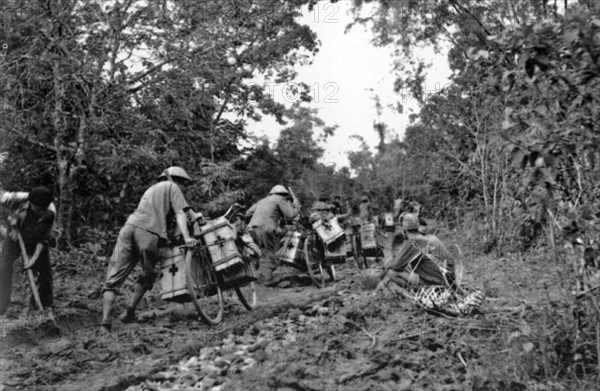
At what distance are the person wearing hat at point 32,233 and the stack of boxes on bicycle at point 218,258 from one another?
127cm

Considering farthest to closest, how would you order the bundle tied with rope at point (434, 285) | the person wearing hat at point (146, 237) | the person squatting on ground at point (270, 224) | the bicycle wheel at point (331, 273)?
1. the bicycle wheel at point (331, 273)
2. the person squatting on ground at point (270, 224)
3. the person wearing hat at point (146, 237)
4. the bundle tied with rope at point (434, 285)

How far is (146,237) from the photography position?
6.61 metres

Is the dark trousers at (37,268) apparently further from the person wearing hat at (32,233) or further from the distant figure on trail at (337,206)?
the distant figure on trail at (337,206)

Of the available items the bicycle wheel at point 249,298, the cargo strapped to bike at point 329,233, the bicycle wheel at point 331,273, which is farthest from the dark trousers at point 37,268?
the bicycle wheel at point 331,273

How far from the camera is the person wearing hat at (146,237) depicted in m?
6.55

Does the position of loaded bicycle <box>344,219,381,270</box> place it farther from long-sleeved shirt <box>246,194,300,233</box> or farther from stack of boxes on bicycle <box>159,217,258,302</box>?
stack of boxes on bicycle <box>159,217,258,302</box>

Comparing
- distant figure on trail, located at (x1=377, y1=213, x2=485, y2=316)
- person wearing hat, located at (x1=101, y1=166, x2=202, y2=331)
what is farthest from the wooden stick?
distant figure on trail, located at (x1=377, y1=213, x2=485, y2=316)

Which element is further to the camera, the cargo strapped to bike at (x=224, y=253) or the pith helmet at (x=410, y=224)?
the cargo strapped to bike at (x=224, y=253)

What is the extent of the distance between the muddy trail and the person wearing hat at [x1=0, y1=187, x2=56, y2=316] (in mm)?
456

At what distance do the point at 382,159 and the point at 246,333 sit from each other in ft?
139

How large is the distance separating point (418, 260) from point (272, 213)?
3815mm

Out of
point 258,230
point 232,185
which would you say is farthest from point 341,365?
point 232,185

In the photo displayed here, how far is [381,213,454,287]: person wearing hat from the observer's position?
6.83 meters

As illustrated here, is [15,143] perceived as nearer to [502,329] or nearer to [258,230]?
[258,230]
